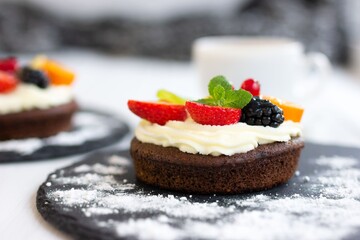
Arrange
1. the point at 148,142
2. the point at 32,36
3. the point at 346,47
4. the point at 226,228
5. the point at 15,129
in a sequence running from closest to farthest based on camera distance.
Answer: the point at 226,228
the point at 148,142
the point at 15,129
the point at 346,47
the point at 32,36

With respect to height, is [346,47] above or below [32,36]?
above

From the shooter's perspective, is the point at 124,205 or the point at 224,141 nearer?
the point at 124,205

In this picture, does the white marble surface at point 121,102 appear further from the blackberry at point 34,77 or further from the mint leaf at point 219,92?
the mint leaf at point 219,92

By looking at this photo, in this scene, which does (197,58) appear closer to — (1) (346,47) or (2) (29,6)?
(1) (346,47)

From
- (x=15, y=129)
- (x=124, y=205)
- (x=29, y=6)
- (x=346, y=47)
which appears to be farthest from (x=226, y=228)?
(x=29, y=6)

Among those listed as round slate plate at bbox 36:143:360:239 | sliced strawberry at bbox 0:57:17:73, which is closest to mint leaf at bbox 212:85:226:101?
round slate plate at bbox 36:143:360:239

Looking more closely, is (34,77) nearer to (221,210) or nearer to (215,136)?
(215,136)

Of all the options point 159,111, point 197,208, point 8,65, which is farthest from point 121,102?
point 197,208
